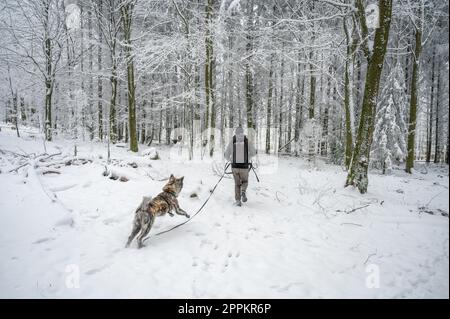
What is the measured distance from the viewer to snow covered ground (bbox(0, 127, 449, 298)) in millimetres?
3045

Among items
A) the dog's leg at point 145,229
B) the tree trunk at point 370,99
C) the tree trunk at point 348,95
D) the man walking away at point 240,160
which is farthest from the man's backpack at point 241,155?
the tree trunk at point 348,95

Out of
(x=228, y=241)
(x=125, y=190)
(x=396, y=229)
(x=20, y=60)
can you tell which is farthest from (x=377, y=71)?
(x=20, y=60)

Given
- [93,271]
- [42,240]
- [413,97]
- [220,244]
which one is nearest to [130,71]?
[42,240]

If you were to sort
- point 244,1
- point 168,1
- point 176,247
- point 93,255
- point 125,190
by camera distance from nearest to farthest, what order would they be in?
point 93,255, point 176,247, point 125,190, point 168,1, point 244,1

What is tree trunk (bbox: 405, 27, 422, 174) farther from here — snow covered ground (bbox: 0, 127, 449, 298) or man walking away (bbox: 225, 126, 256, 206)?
man walking away (bbox: 225, 126, 256, 206)

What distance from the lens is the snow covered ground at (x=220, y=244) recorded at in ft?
9.99

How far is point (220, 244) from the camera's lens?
439cm

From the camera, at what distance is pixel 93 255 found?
3830 millimetres

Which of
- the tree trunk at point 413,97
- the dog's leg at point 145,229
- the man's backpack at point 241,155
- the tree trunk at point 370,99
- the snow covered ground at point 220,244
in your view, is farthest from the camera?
the tree trunk at point 413,97

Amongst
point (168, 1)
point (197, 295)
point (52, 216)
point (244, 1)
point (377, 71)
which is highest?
point (244, 1)

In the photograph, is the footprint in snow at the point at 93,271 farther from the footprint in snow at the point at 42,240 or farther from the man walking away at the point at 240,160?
the man walking away at the point at 240,160

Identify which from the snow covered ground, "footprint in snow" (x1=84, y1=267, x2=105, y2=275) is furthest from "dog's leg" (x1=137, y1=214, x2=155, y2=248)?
"footprint in snow" (x1=84, y1=267, x2=105, y2=275)

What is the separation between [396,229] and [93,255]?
18.5ft
